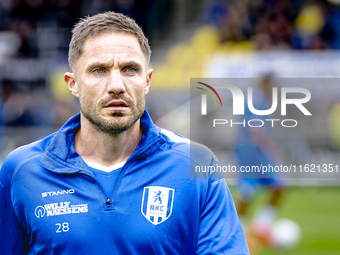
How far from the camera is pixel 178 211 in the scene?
6.92 ft

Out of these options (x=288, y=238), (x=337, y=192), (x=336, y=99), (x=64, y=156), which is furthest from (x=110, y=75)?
(x=336, y=99)

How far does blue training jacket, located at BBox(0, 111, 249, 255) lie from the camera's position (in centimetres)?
205

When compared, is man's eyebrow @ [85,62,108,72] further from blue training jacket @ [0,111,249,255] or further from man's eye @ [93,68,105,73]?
blue training jacket @ [0,111,249,255]

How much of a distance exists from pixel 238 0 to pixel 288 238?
9.82 meters

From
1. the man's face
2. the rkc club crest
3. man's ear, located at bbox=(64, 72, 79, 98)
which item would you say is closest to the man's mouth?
the man's face

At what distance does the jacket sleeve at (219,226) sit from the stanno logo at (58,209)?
525 mm

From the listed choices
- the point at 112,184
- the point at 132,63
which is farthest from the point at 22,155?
the point at 132,63

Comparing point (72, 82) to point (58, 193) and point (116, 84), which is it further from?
point (58, 193)

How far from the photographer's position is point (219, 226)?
→ 211cm

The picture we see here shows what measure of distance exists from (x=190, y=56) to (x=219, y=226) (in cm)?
1314

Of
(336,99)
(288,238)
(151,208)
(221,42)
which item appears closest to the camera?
(151,208)

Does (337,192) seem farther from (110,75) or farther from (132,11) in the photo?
(110,75)

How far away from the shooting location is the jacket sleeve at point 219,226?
2082 mm

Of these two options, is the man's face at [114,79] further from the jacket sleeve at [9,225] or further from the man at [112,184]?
the jacket sleeve at [9,225]
